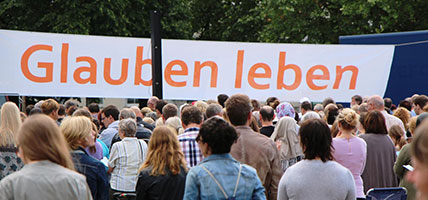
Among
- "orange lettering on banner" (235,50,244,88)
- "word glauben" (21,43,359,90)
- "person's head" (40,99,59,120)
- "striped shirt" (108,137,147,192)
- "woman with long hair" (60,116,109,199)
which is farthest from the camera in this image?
"orange lettering on banner" (235,50,244,88)

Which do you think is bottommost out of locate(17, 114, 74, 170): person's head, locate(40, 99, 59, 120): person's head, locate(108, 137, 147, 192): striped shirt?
locate(108, 137, 147, 192): striped shirt

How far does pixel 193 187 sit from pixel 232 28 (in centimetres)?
2658

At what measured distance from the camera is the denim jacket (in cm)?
427

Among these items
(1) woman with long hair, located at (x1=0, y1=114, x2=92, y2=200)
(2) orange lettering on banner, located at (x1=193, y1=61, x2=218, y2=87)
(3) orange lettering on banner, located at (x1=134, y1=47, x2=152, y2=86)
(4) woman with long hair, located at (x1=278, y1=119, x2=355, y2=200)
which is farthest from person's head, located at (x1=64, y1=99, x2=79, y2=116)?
(1) woman with long hair, located at (x1=0, y1=114, x2=92, y2=200)

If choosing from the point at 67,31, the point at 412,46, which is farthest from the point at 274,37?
the point at 412,46

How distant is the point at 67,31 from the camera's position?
23969 millimetres

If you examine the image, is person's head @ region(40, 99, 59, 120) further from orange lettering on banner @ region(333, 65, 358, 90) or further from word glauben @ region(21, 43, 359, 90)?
orange lettering on banner @ region(333, 65, 358, 90)

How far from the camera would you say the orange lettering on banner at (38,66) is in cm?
1298

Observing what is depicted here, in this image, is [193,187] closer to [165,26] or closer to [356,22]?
[165,26]

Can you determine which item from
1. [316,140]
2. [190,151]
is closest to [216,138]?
[316,140]

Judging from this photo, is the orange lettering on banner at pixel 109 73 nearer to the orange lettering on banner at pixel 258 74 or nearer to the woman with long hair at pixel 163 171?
the orange lettering on banner at pixel 258 74

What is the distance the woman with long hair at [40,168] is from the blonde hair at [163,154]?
57.4 inches

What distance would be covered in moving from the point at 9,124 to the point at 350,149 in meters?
3.45

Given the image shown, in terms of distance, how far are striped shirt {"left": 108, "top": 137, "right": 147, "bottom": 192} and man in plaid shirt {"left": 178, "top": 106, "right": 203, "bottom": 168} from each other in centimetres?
89
